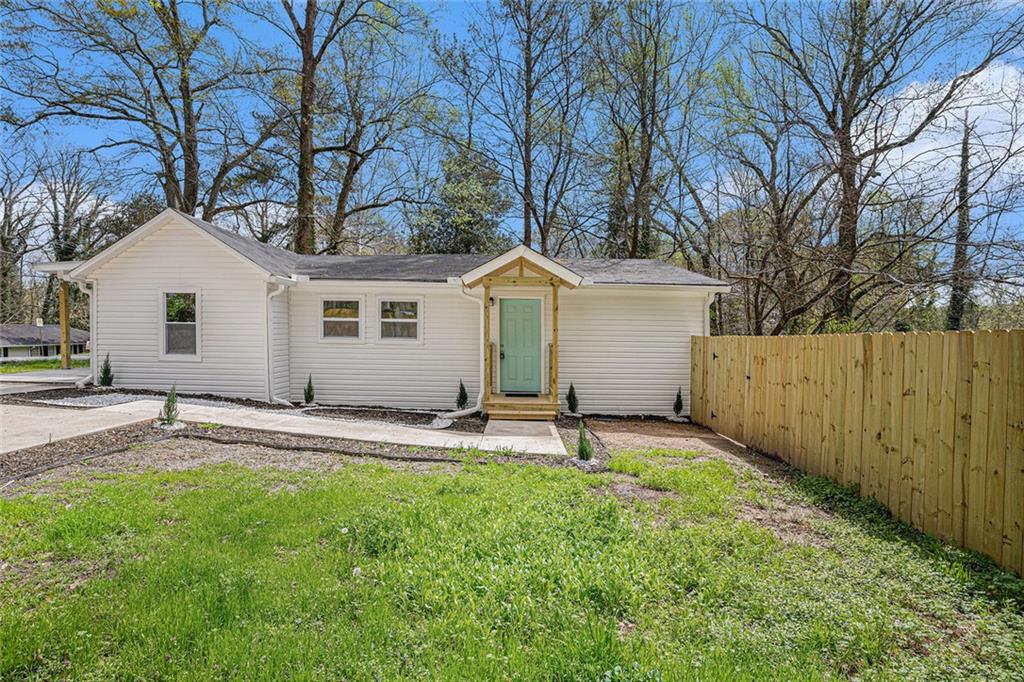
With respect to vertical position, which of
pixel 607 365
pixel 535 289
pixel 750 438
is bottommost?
pixel 750 438

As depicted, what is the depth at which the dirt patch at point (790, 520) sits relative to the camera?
13.3ft

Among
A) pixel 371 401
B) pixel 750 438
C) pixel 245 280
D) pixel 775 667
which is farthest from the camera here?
pixel 371 401

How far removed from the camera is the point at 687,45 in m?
16.8

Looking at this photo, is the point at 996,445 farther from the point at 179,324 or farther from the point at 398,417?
the point at 179,324

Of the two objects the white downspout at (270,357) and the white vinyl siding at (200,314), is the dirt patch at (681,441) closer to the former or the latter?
the white downspout at (270,357)

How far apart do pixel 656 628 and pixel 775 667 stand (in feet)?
1.91

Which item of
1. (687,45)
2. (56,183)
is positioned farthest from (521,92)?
(56,183)

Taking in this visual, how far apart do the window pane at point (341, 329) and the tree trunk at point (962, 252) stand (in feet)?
39.8

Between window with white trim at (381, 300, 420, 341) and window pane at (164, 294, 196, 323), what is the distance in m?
4.11

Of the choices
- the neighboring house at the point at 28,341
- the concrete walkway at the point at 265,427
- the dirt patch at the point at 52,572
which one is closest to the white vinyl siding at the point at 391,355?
the concrete walkway at the point at 265,427

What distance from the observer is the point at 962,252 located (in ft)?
33.7

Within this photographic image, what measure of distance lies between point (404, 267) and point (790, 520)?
9993 millimetres

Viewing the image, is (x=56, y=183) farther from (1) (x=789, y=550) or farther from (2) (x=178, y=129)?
(1) (x=789, y=550)

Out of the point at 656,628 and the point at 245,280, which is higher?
the point at 245,280
